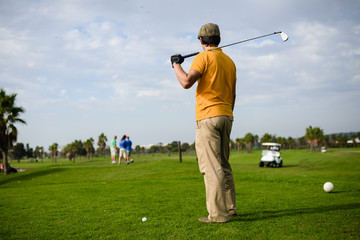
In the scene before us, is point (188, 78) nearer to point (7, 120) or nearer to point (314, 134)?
point (7, 120)

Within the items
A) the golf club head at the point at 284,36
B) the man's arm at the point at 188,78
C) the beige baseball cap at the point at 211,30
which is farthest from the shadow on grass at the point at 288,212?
the golf club head at the point at 284,36

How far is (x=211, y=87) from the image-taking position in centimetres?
414

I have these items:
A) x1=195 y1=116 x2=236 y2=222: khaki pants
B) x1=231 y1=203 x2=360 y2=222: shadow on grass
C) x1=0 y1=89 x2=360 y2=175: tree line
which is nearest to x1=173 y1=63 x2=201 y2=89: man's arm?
x1=195 y1=116 x2=236 y2=222: khaki pants

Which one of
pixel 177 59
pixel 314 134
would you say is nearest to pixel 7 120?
pixel 177 59

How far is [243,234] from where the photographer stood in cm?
317

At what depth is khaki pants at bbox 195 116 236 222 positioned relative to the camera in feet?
12.5

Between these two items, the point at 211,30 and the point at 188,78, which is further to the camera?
the point at 211,30

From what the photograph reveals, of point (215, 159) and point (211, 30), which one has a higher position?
point (211, 30)

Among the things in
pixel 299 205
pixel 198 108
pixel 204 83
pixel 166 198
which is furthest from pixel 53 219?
pixel 299 205

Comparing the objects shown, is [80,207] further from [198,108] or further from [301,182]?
[301,182]

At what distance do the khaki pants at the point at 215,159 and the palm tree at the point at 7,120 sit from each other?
29721 mm

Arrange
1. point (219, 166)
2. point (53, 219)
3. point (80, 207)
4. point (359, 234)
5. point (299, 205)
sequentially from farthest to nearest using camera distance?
1. point (80, 207)
2. point (299, 205)
3. point (53, 219)
4. point (219, 166)
5. point (359, 234)

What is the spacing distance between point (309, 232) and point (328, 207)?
67.2 inches

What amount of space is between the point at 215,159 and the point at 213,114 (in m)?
0.65
